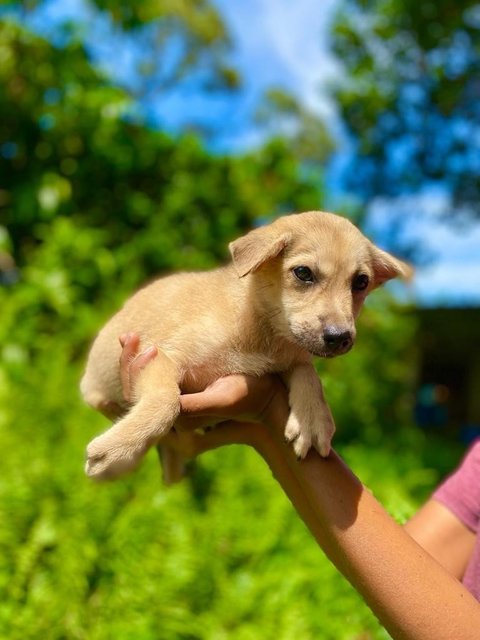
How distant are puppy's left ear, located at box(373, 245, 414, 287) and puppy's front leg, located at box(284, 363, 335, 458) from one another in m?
0.57

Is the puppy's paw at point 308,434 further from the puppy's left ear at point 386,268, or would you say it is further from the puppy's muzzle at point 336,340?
the puppy's left ear at point 386,268

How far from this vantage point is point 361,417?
1027 centimetres

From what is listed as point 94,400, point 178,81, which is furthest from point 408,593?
point 178,81

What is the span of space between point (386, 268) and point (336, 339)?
22.9 inches

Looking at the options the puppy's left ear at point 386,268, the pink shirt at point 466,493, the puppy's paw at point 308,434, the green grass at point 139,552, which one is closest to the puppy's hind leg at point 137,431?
the puppy's paw at point 308,434

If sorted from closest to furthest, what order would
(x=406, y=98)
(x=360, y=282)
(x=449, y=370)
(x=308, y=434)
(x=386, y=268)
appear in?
(x=308, y=434)
(x=360, y=282)
(x=386, y=268)
(x=406, y=98)
(x=449, y=370)

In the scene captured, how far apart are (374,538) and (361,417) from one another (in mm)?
8256

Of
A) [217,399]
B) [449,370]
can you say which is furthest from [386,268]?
[449,370]

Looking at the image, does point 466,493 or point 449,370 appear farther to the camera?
point 449,370

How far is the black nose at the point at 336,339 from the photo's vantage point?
2188 millimetres

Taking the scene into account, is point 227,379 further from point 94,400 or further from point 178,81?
point 178,81

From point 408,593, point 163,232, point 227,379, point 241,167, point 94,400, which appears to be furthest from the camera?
point 241,167

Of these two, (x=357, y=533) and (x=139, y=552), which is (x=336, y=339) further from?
(x=139, y=552)

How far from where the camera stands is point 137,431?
7.02 feet
